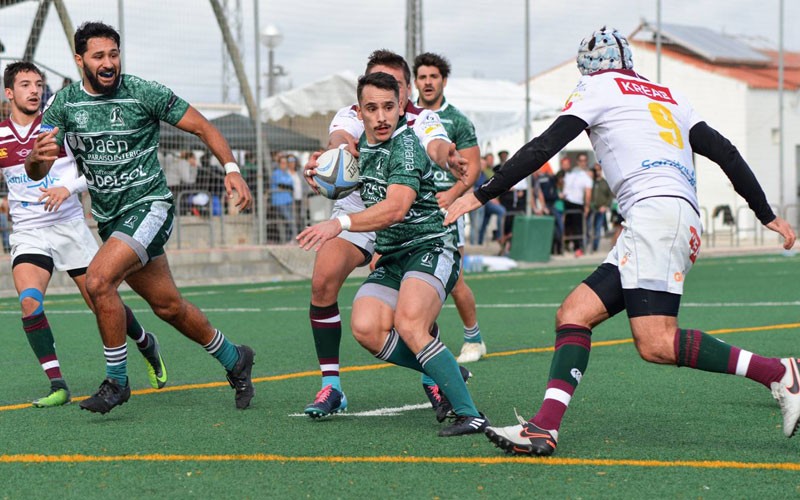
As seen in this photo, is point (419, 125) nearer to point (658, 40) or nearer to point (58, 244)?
point (58, 244)

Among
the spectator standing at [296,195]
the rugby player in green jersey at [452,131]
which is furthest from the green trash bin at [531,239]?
the rugby player in green jersey at [452,131]

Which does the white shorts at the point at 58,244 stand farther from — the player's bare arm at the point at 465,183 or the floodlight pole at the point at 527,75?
the floodlight pole at the point at 527,75

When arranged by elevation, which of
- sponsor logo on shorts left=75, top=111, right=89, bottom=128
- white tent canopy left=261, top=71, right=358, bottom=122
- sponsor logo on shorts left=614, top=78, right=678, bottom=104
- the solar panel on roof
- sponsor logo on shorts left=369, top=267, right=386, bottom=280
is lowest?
sponsor logo on shorts left=369, top=267, right=386, bottom=280

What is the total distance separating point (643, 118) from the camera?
570 cm


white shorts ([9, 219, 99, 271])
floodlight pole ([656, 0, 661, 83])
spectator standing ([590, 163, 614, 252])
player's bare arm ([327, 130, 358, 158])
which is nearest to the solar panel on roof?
floodlight pole ([656, 0, 661, 83])

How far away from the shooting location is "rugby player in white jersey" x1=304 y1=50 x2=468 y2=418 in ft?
21.7

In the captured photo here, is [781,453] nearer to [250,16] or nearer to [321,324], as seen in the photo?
[321,324]

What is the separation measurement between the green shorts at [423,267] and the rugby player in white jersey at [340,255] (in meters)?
0.38

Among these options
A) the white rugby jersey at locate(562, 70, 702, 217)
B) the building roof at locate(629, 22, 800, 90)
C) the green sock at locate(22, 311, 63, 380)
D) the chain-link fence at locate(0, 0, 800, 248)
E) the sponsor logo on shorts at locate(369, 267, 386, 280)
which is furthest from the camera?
the building roof at locate(629, 22, 800, 90)

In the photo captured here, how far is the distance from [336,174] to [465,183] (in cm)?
73

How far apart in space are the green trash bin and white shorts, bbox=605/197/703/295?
16.2 m

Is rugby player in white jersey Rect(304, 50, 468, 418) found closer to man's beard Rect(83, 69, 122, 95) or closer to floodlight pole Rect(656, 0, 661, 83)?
man's beard Rect(83, 69, 122, 95)

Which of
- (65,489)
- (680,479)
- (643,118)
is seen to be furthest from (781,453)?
(65,489)

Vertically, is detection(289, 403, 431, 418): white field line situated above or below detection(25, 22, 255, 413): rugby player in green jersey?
below
